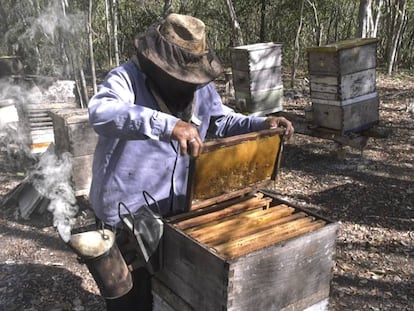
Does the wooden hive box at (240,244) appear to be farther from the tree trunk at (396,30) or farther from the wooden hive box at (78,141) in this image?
the tree trunk at (396,30)

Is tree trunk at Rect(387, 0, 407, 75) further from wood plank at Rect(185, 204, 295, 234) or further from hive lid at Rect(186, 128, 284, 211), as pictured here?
wood plank at Rect(185, 204, 295, 234)

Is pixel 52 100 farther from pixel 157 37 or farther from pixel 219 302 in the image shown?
pixel 219 302

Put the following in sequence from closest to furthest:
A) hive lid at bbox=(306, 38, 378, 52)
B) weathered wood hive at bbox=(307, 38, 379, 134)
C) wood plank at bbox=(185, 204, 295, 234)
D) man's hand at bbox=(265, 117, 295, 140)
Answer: wood plank at bbox=(185, 204, 295, 234), man's hand at bbox=(265, 117, 295, 140), hive lid at bbox=(306, 38, 378, 52), weathered wood hive at bbox=(307, 38, 379, 134)

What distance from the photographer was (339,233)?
144 inches

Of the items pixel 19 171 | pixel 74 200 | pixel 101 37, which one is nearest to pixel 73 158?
pixel 74 200

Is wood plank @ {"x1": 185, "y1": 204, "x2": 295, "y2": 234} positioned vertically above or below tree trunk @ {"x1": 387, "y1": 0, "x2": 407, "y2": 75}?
below

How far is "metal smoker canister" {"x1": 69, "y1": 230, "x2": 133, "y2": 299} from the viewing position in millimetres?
1440

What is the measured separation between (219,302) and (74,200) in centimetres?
284

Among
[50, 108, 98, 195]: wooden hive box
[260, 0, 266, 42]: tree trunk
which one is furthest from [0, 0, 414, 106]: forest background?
[50, 108, 98, 195]: wooden hive box

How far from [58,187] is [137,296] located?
2398 millimetres

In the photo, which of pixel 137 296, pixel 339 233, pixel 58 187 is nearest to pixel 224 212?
pixel 137 296

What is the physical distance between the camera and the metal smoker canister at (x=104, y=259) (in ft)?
4.73

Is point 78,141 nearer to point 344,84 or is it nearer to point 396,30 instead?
point 344,84

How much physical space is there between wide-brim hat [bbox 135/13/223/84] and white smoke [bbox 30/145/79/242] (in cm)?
237
